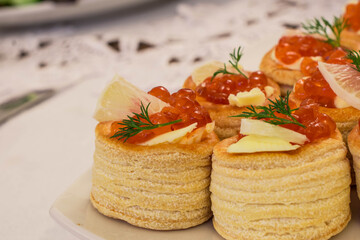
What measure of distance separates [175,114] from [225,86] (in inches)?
17.5

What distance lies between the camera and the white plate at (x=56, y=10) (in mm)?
5141

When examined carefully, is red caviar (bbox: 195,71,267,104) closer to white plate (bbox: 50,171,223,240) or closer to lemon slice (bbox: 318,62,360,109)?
lemon slice (bbox: 318,62,360,109)

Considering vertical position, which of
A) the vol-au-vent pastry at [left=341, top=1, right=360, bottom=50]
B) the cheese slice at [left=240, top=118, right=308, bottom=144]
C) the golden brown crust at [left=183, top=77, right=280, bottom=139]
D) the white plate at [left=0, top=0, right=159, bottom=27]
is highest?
the cheese slice at [left=240, top=118, right=308, bottom=144]

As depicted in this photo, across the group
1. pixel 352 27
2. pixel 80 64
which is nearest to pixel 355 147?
pixel 352 27

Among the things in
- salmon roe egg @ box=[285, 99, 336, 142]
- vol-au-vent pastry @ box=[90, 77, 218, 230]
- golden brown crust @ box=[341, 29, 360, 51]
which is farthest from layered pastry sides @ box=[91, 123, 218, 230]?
golden brown crust @ box=[341, 29, 360, 51]

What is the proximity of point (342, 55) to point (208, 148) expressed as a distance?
95 cm

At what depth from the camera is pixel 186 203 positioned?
6.44 feet

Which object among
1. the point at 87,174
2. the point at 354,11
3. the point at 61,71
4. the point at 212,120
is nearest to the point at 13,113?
the point at 61,71

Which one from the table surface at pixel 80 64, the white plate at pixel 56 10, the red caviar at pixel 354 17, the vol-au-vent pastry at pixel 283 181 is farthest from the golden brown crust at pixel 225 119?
the white plate at pixel 56 10

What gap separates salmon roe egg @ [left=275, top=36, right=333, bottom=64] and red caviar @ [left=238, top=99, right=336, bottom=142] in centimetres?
80

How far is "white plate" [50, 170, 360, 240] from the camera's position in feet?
6.36

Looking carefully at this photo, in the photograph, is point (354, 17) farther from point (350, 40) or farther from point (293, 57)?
point (293, 57)

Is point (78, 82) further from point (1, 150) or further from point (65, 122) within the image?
point (1, 150)

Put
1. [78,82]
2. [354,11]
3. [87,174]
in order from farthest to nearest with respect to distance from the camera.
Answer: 1. [78,82]
2. [354,11]
3. [87,174]
